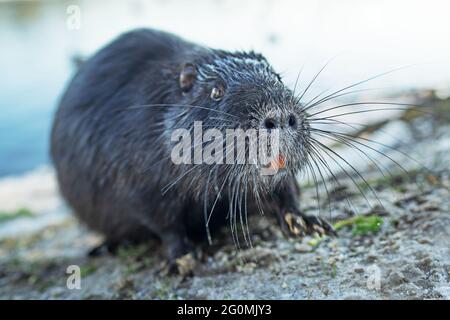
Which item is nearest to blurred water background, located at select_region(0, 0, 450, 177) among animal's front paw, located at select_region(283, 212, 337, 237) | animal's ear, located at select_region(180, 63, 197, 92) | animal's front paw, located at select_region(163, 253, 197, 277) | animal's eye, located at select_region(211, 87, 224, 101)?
animal's ear, located at select_region(180, 63, 197, 92)

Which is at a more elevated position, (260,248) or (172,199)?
(172,199)

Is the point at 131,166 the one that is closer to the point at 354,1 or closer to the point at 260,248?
the point at 260,248

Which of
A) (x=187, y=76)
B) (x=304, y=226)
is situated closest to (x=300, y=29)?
(x=187, y=76)

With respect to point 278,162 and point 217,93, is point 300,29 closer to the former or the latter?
point 217,93

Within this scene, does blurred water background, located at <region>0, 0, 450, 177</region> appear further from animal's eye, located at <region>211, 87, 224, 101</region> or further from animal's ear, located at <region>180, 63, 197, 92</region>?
animal's eye, located at <region>211, 87, 224, 101</region>

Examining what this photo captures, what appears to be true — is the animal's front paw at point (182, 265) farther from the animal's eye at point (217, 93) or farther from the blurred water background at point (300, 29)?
the blurred water background at point (300, 29)

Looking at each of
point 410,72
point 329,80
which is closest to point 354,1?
point 329,80

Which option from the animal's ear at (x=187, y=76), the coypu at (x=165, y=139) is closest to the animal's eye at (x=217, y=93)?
the coypu at (x=165, y=139)
